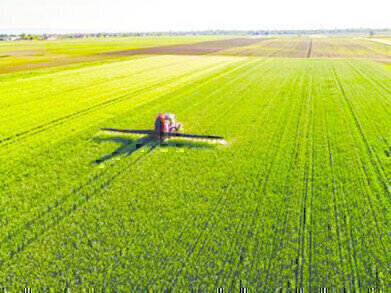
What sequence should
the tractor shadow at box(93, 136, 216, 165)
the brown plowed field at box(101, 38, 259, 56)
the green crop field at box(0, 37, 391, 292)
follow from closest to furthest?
the green crop field at box(0, 37, 391, 292)
the tractor shadow at box(93, 136, 216, 165)
the brown plowed field at box(101, 38, 259, 56)

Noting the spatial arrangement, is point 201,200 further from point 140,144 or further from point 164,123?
point 164,123

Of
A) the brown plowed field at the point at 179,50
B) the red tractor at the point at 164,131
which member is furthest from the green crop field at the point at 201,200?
the brown plowed field at the point at 179,50

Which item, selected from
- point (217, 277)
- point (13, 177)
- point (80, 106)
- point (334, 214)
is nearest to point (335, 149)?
point (334, 214)

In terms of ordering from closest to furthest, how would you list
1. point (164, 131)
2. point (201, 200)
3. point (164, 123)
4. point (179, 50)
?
point (201, 200)
point (164, 123)
point (164, 131)
point (179, 50)

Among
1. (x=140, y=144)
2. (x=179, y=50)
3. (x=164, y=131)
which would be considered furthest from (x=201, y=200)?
(x=179, y=50)

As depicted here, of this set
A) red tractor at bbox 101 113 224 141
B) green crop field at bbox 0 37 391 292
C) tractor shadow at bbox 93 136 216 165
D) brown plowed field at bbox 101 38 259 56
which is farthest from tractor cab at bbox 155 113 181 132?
brown plowed field at bbox 101 38 259 56

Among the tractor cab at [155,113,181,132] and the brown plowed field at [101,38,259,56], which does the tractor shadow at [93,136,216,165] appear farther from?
the brown plowed field at [101,38,259,56]
